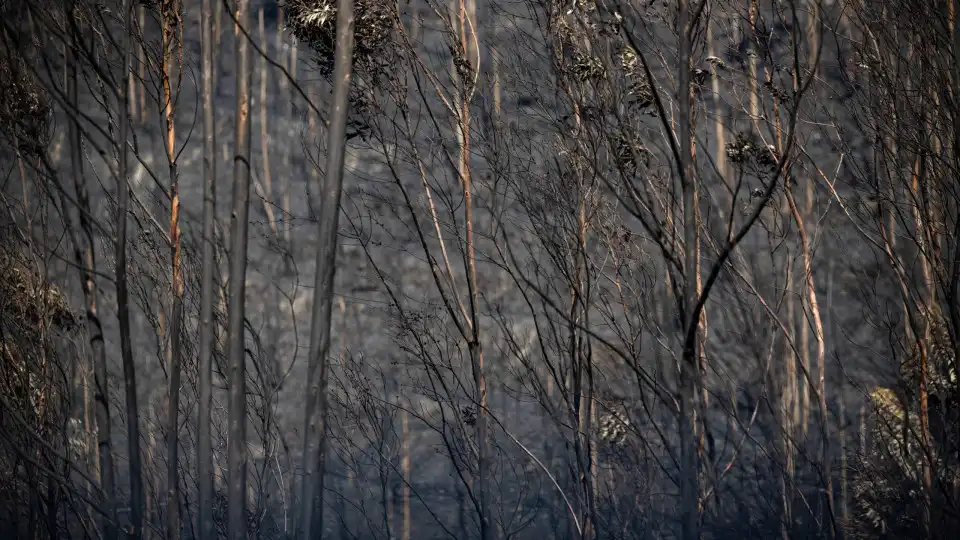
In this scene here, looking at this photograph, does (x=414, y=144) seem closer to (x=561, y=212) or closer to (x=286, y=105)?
(x=561, y=212)

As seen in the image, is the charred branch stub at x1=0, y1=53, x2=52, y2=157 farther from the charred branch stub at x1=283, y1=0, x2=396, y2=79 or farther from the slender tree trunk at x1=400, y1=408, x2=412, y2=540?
the slender tree trunk at x1=400, y1=408, x2=412, y2=540

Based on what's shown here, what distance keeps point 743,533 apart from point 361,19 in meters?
6.36

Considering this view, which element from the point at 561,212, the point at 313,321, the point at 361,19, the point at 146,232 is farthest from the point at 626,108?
the point at 146,232

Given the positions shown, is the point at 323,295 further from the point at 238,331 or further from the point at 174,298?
the point at 174,298

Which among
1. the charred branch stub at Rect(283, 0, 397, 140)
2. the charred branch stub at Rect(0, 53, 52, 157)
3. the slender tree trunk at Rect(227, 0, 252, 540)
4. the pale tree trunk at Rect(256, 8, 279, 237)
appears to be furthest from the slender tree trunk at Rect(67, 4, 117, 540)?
the pale tree trunk at Rect(256, 8, 279, 237)

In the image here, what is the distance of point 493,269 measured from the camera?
10094mm

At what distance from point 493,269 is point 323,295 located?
23.2 feet

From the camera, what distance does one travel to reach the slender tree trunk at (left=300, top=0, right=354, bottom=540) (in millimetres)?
3068

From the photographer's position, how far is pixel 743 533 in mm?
8844

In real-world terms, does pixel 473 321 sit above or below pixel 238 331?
above

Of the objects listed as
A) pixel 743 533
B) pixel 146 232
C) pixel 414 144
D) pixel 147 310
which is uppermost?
pixel 414 144

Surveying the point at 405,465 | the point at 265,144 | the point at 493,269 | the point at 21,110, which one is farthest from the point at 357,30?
the point at 405,465

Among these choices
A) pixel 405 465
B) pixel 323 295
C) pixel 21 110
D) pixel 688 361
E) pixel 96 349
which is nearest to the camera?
pixel 688 361

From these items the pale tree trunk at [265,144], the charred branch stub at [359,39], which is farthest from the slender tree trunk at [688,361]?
the pale tree trunk at [265,144]
